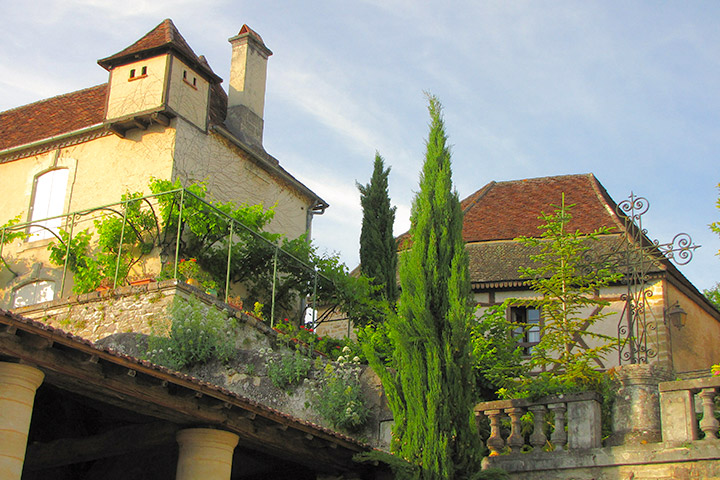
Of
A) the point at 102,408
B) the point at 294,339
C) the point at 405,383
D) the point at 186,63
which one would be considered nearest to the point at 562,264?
the point at 405,383

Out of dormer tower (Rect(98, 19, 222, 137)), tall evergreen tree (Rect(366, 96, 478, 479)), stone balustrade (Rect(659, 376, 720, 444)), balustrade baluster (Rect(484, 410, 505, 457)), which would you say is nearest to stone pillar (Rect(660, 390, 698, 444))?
stone balustrade (Rect(659, 376, 720, 444))

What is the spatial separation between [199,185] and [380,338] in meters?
4.86

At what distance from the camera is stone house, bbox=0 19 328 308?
46.9 ft

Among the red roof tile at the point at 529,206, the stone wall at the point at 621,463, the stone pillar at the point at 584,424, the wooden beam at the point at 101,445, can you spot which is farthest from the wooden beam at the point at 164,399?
the red roof tile at the point at 529,206

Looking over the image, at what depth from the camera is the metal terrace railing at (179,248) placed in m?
13.1

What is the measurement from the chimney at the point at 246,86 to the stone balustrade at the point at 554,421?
9.04 meters

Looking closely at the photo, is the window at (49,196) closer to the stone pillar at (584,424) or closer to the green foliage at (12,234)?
the green foliage at (12,234)

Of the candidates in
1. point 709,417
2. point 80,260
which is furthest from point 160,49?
point 709,417

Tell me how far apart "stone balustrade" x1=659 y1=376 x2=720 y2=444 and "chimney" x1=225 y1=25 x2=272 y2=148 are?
1015 cm

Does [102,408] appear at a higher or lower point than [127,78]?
lower

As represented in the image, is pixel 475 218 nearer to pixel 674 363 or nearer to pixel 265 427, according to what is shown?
pixel 674 363

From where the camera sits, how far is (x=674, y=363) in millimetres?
15656

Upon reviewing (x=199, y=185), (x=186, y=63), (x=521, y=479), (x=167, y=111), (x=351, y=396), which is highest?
(x=186, y=63)

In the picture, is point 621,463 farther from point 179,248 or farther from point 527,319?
point 527,319
